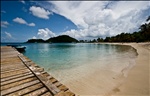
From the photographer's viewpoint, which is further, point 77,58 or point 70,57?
point 70,57

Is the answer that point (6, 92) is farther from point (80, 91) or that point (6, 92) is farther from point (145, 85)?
point (145, 85)

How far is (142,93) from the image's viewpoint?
433 centimetres

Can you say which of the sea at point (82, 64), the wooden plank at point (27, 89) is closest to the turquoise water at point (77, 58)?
the sea at point (82, 64)

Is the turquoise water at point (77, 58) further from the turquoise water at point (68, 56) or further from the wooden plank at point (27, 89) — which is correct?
the wooden plank at point (27, 89)

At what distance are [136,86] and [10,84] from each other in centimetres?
577

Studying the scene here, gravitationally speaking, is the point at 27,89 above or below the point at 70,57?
above

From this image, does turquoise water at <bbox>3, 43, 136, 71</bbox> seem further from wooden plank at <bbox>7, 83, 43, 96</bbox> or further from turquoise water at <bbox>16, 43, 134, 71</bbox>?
wooden plank at <bbox>7, 83, 43, 96</bbox>

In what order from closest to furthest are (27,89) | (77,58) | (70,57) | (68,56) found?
(27,89)
(77,58)
(70,57)
(68,56)

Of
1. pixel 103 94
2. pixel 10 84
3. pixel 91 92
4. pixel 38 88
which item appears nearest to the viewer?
pixel 38 88

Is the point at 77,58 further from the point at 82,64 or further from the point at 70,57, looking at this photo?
the point at 82,64

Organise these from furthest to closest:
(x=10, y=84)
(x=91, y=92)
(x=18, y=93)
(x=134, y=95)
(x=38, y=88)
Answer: (x=91, y=92), (x=134, y=95), (x=10, y=84), (x=38, y=88), (x=18, y=93)

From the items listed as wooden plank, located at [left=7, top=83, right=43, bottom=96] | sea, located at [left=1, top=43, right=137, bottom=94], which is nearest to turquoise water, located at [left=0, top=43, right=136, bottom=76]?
sea, located at [left=1, top=43, right=137, bottom=94]

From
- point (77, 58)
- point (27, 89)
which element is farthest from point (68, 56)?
point (27, 89)

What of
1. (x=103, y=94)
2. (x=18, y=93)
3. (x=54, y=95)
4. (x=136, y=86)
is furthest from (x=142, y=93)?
(x=18, y=93)
